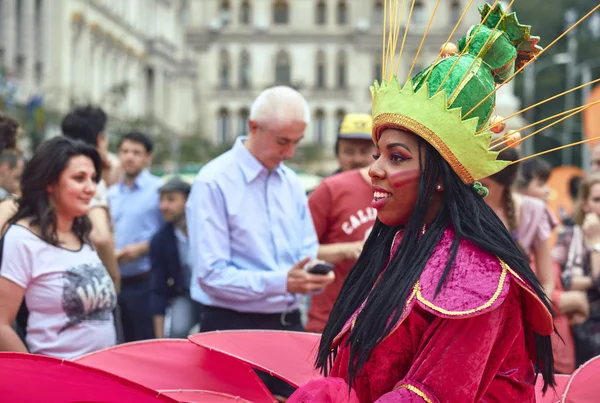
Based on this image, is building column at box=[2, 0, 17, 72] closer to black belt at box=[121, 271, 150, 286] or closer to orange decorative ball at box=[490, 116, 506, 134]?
black belt at box=[121, 271, 150, 286]

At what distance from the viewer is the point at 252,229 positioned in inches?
208

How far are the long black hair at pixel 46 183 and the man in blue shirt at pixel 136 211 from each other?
11.2ft

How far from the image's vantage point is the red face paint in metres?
2.93

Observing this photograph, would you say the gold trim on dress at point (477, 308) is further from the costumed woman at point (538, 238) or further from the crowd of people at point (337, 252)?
the costumed woman at point (538, 238)

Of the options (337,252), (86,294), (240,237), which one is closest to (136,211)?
(337,252)

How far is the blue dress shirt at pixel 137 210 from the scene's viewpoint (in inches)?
349

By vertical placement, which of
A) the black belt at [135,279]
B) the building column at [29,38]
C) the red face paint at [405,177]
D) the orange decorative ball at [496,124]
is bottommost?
the black belt at [135,279]

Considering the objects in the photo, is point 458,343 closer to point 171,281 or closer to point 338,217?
point 338,217

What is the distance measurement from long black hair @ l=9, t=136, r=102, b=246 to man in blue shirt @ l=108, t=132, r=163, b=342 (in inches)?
134

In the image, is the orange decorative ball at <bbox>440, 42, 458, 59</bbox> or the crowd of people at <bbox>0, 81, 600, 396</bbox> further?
the crowd of people at <bbox>0, 81, 600, 396</bbox>

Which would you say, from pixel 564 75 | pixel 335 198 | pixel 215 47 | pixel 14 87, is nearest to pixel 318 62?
pixel 215 47

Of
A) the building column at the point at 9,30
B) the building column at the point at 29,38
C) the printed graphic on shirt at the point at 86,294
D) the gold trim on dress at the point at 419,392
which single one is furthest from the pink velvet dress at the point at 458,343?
the building column at the point at 29,38

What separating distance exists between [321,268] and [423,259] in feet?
6.69

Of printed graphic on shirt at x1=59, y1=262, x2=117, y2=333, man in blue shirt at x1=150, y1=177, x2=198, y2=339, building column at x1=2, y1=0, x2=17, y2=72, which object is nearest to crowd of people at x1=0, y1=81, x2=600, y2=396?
printed graphic on shirt at x1=59, y1=262, x2=117, y2=333
